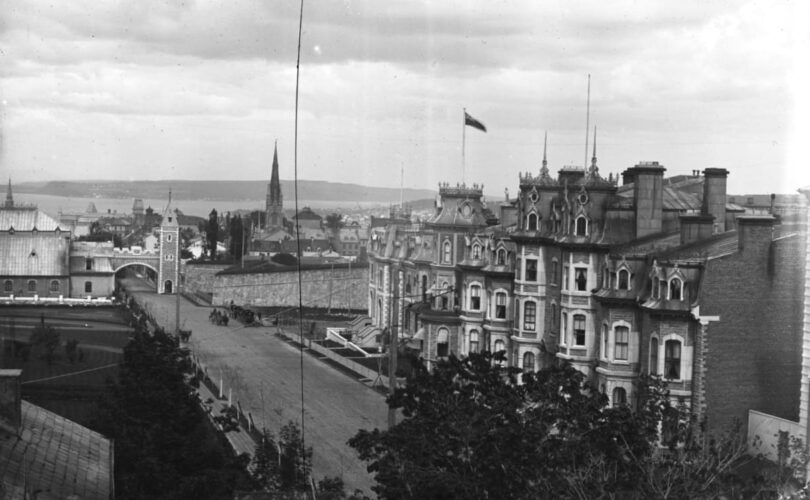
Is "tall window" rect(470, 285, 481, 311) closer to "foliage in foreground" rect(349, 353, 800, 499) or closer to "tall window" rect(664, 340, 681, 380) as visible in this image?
"tall window" rect(664, 340, 681, 380)

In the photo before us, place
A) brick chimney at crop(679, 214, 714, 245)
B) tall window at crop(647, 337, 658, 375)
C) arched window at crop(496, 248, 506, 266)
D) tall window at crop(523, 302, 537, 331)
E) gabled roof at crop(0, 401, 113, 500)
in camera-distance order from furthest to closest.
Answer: arched window at crop(496, 248, 506, 266), tall window at crop(523, 302, 537, 331), brick chimney at crop(679, 214, 714, 245), tall window at crop(647, 337, 658, 375), gabled roof at crop(0, 401, 113, 500)

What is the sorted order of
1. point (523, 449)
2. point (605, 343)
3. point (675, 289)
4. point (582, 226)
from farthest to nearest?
point (582, 226)
point (605, 343)
point (675, 289)
point (523, 449)

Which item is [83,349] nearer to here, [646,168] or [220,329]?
[220,329]

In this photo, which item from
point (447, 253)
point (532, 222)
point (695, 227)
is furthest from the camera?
point (447, 253)

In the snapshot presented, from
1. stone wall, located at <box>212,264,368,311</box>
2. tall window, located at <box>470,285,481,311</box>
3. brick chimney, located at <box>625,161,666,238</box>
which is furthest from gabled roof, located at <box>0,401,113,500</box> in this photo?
stone wall, located at <box>212,264,368,311</box>

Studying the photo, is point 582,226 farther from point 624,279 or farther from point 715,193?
point 715,193

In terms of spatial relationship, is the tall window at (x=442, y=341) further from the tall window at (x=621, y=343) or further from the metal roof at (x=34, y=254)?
the metal roof at (x=34, y=254)

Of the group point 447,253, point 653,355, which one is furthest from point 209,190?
point 653,355

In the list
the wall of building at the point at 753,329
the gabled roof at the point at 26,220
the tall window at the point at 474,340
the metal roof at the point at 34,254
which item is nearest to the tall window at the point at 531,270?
the tall window at the point at 474,340
